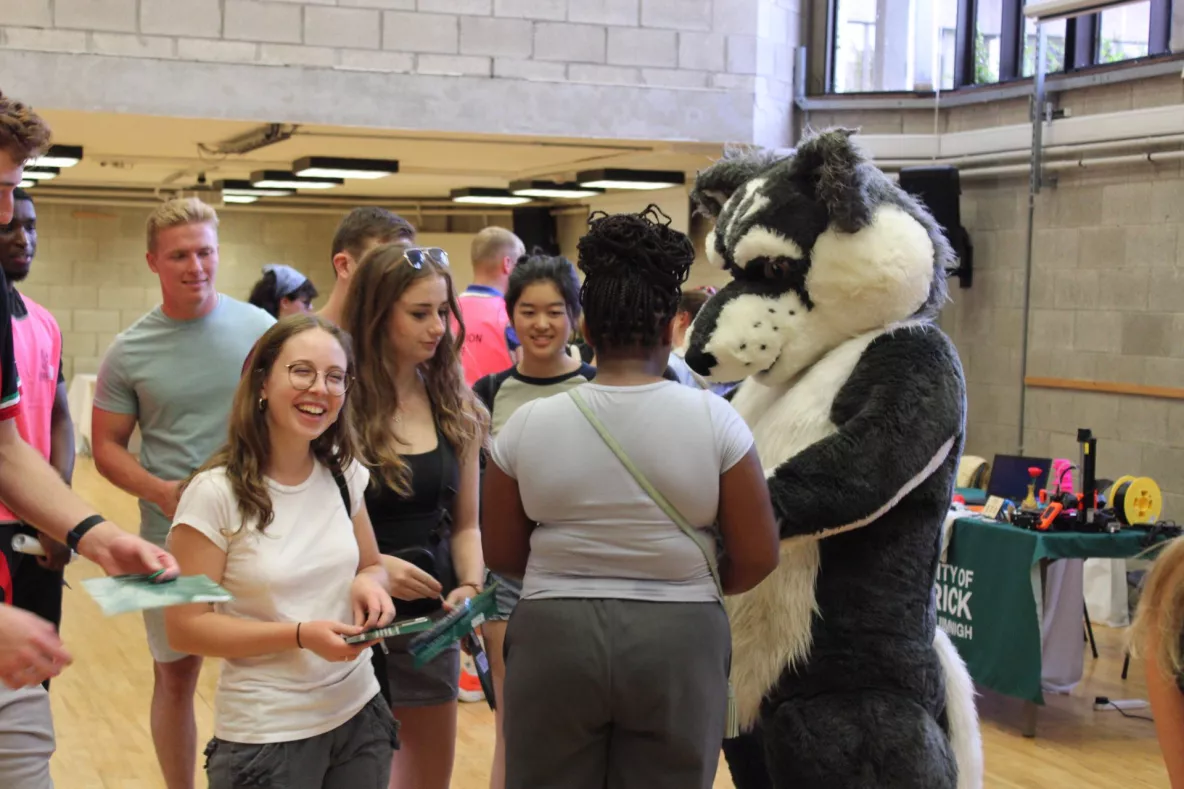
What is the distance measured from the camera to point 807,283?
7.84ft

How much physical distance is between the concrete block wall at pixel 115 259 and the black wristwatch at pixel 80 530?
410 inches

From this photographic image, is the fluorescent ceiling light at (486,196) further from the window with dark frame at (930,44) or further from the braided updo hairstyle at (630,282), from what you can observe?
the braided updo hairstyle at (630,282)

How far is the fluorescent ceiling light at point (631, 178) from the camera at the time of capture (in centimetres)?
813

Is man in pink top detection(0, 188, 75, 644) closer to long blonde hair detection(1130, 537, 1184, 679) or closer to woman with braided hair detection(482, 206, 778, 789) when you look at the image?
woman with braided hair detection(482, 206, 778, 789)

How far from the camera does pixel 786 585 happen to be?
7.62 feet

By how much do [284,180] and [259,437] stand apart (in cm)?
772

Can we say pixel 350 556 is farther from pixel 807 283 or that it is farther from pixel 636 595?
pixel 807 283

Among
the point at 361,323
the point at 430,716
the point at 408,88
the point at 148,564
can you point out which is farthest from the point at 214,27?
the point at 148,564

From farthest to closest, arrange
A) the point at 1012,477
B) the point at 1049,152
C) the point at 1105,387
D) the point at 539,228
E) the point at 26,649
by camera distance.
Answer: the point at 539,228 < the point at 1049,152 < the point at 1105,387 < the point at 1012,477 < the point at 26,649

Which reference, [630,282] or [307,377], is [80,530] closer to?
[307,377]

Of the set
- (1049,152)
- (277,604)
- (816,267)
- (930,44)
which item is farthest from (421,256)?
(930,44)

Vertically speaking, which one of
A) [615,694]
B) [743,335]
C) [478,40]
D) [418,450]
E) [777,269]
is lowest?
[615,694]

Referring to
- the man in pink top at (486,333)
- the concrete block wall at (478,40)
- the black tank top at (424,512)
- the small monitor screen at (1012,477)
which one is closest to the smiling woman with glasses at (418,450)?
the black tank top at (424,512)

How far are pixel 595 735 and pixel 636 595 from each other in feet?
0.64
